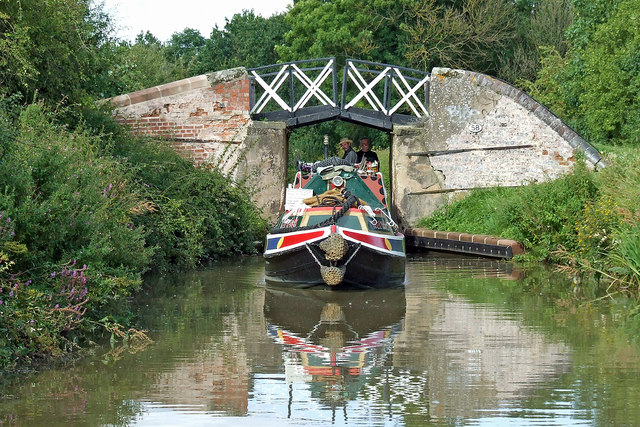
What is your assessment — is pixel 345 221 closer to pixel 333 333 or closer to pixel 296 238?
pixel 296 238

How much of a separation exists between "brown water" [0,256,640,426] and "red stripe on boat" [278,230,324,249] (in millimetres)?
999

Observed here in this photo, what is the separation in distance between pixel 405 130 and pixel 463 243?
4.13 m

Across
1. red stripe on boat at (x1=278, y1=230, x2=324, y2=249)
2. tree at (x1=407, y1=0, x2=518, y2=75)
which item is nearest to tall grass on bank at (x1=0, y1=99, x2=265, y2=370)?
red stripe on boat at (x1=278, y1=230, x2=324, y2=249)

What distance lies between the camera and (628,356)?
36.3 ft

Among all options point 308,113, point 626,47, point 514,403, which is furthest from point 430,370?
point 626,47

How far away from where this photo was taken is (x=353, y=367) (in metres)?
10.6

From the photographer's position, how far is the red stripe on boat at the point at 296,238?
17047mm

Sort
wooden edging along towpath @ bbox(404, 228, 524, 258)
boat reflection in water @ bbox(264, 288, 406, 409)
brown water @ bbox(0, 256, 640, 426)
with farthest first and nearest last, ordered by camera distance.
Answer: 1. wooden edging along towpath @ bbox(404, 228, 524, 258)
2. boat reflection in water @ bbox(264, 288, 406, 409)
3. brown water @ bbox(0, 256, 640, 426)

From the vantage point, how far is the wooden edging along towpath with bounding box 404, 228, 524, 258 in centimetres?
2202

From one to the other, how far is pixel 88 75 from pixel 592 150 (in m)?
10.9

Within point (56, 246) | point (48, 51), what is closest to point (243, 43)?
point (48, 51)

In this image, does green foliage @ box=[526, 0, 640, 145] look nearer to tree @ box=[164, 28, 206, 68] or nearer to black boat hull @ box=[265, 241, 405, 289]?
black boat hull @ box=[265, 241, 405, 289]

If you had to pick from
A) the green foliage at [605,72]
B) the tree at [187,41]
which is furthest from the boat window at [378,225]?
the tree at [187,41]

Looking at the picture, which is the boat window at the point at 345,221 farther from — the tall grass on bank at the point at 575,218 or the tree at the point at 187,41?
the tree at the point at 187,41
